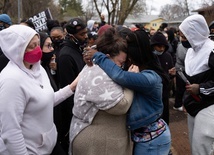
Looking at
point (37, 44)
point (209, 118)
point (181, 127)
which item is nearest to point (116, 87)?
point (37, 44)

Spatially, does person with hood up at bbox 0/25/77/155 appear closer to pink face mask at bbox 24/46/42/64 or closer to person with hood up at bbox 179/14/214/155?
Result: pink face mask at bbox 24/46/42/64

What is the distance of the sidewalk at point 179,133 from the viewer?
15.3ft

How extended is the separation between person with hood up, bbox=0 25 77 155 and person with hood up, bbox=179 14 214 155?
1.51m

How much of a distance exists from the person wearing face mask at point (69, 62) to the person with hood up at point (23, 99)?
890 mm

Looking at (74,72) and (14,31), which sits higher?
(14,31)

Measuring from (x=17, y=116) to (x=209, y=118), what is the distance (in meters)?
1.88

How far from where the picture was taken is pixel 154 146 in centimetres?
230

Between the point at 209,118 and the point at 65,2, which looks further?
the point at 65,2

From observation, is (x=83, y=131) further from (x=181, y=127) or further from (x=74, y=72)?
(x=181, y=127)

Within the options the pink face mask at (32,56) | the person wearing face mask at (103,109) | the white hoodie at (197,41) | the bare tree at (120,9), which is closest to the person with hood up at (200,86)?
the white hoodie at (197,41)

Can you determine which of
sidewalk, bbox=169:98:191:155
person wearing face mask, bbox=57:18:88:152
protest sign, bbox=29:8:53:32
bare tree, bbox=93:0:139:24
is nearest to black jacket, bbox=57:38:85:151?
person wearing face mask, bbox=57:18:88:152

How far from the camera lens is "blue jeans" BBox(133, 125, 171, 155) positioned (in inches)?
90.5

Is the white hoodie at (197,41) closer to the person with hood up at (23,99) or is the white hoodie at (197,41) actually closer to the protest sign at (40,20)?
the person with hood up at (23,99)

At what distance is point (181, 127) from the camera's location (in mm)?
5844
